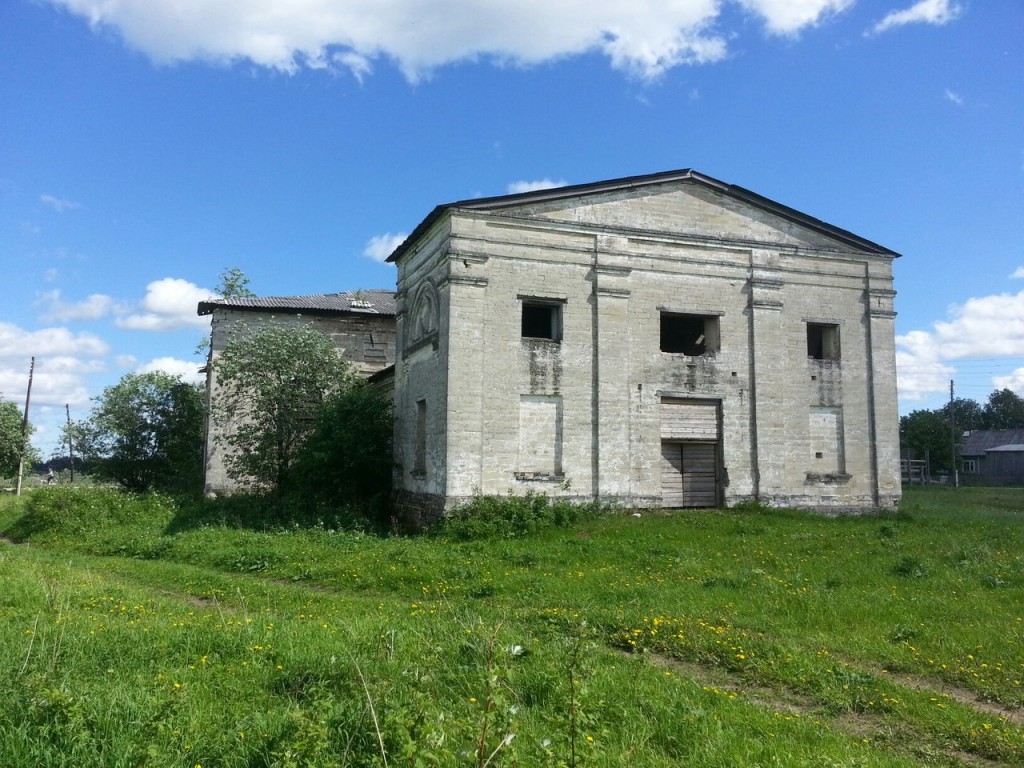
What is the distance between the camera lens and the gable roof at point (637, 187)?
17.4 metres

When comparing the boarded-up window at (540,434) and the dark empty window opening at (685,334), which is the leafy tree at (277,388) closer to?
the boarded-up window at (540,434)

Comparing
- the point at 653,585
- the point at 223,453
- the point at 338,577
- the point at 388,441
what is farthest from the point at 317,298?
the point at 653,585

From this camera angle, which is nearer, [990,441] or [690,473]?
[690,473]

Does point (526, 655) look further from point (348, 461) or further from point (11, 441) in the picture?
point (11, 441)

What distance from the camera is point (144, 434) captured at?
93.1 ft

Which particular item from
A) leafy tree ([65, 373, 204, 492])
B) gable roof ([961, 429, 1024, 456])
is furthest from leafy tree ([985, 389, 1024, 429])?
leafy tree ([65, 373, 204, 492])

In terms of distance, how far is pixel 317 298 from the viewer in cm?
2875

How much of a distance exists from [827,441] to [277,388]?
15.6 m

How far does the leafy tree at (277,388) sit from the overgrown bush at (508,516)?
24.6ft

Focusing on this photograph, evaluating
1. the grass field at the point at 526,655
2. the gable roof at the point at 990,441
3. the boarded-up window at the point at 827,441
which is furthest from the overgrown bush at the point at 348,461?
the gable roof at the point at 990,441

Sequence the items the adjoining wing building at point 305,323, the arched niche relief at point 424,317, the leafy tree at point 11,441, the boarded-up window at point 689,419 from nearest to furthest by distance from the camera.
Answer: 1. the arched niche relief at point 424,317
2. the boarded-up window at point 689,419
3. the adjoining wing building at point 305,323
4. the leafy tree at point 11,441

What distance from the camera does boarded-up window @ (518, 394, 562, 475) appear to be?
55.9 ft

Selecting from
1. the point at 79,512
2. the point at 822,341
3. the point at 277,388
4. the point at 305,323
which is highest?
the point at 305,323

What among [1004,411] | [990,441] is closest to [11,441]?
[990,441]
